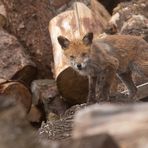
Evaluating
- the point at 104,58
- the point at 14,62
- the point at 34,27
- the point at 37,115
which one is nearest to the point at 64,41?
the point at 104,58

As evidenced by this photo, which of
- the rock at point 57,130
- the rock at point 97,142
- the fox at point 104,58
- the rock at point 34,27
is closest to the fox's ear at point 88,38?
the fox at point 104,58

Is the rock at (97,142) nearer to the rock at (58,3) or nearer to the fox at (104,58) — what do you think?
the fox at (104,58)

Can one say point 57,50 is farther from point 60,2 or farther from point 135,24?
point 60,2

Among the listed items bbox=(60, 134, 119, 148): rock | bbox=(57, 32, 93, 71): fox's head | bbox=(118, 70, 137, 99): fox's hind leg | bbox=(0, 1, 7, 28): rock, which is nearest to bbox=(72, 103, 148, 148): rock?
bbox=(60, 134, 119, 148): rock

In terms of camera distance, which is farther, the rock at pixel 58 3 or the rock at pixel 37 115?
the rock at pixel 58 3

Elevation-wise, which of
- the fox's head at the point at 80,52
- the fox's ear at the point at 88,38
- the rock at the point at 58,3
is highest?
the fox's ear at the point at 88,38

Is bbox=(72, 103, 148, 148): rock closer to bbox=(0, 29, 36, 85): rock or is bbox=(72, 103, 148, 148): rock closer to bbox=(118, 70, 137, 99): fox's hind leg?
bbox=(118, 70, 137, 99): fox's hind leg
